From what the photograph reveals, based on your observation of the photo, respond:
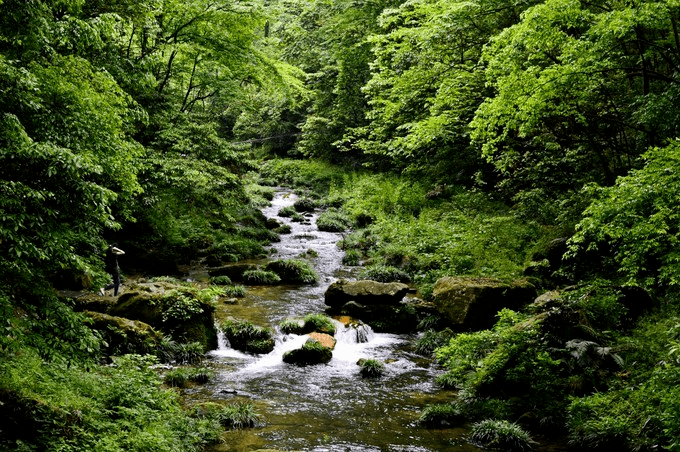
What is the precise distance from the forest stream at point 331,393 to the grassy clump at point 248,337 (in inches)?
7.4

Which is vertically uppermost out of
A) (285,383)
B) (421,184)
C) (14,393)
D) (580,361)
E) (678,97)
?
(678,97)

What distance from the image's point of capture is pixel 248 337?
434 inches

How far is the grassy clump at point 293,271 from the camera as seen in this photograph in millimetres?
16562

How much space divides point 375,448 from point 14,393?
470 cm

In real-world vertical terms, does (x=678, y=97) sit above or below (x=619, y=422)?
above

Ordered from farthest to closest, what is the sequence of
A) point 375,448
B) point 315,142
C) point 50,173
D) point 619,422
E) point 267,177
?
1. point 267,177
2. point 315,142
3. point 375,448
4. point 619,422
5. point 50,173

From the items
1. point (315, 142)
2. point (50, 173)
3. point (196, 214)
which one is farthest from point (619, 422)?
point (315, 142)

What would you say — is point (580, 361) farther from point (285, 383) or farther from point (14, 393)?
point (14, 393)

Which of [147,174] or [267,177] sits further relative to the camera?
[267,177]

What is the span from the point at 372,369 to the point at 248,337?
316 centimetres

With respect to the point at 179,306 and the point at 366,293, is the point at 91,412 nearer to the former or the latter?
the point at 179,306

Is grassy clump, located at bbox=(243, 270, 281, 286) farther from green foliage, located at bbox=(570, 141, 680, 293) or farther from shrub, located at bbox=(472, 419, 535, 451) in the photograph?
green foliage, located at bbox=(570, 141, 680, 293)

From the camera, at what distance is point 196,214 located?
2077 centimetres

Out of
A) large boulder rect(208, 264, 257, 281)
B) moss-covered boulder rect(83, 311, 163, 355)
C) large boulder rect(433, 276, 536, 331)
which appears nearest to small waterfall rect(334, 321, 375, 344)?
large boulder rect(433, 276, 536, 331)
